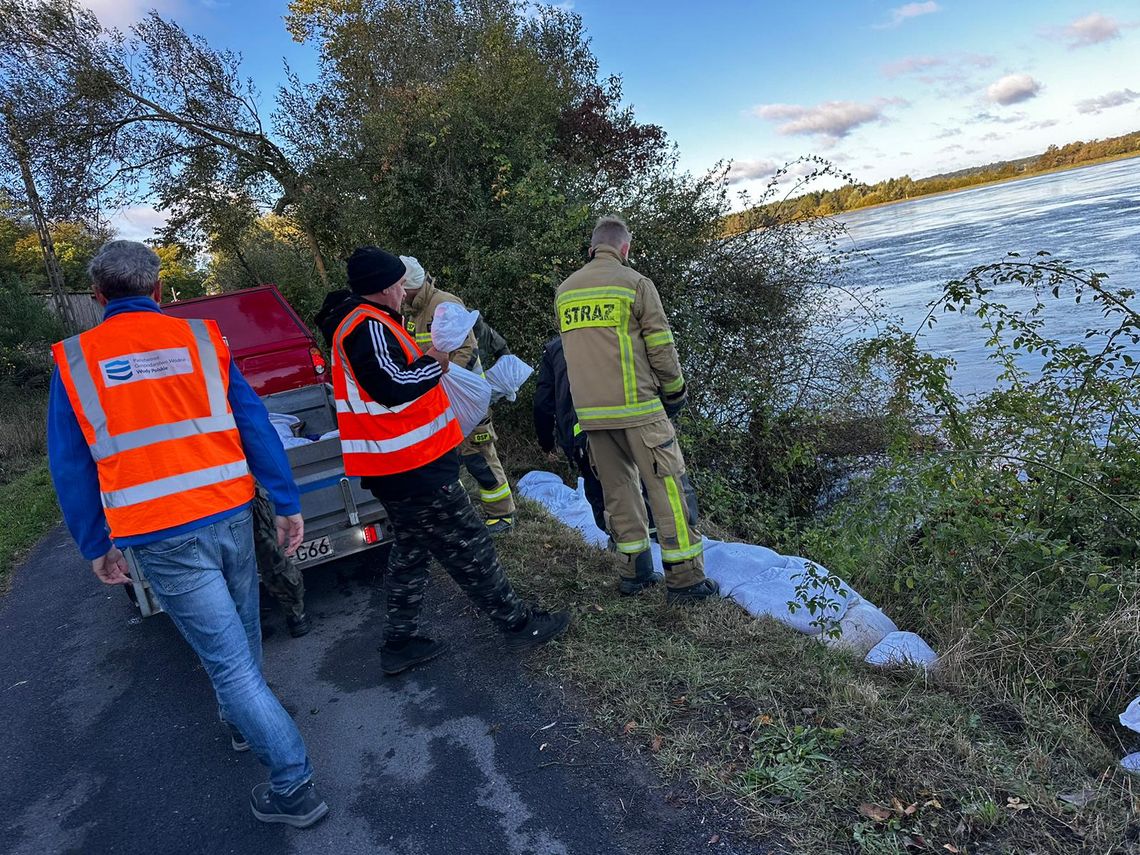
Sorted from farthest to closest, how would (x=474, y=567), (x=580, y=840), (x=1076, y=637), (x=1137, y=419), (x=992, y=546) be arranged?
(x=1137, y=419) → (x=992, y=546) → (x=474, y=567) → (x=1076, y=637) → (x=580, y=840)

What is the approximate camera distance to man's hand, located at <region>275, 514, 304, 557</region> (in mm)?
2717

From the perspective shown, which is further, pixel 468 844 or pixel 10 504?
pixel 10 504

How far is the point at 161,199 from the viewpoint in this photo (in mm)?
14867

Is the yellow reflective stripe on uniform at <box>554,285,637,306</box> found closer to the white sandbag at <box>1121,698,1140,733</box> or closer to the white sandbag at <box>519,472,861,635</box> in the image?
the white sandbag at <box>519,472,861,635</box>

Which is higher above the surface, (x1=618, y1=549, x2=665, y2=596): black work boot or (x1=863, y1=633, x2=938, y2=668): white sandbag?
(x1=618, y1=549, x2=665, y2=596): black work boot

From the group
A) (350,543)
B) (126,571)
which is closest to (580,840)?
(126,571)

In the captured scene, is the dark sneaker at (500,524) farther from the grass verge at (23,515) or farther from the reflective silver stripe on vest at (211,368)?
the grass verge at (23,515)

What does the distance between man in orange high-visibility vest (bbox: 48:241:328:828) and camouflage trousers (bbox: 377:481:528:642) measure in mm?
744

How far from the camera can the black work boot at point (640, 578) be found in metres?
4.07

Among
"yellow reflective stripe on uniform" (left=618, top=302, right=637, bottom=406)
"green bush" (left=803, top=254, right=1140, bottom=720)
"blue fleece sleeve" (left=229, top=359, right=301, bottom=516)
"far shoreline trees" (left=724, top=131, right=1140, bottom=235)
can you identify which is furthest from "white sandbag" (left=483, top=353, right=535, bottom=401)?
"far shoreline trees" (left=724, top=131, right=1140, bottom=235)

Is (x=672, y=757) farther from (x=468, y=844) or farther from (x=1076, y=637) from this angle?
(x=1076, y=637)

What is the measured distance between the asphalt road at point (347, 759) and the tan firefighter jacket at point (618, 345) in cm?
142

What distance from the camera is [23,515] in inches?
325

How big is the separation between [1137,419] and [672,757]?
12.1 feet
